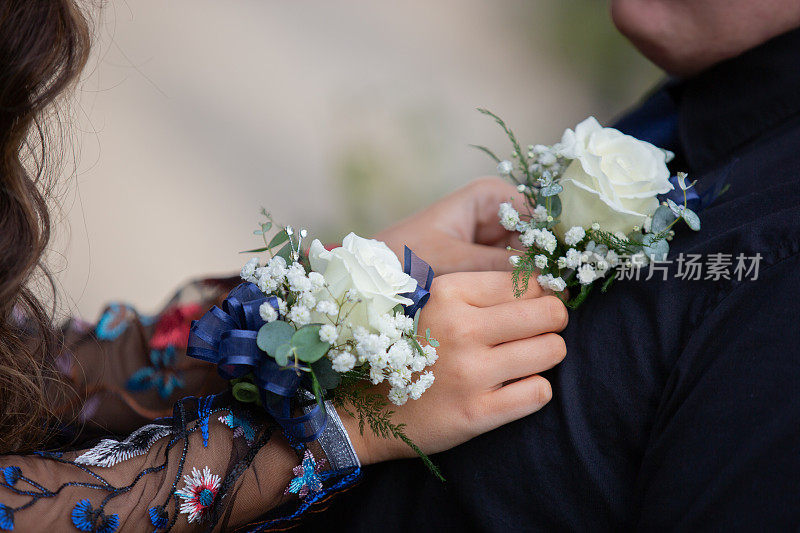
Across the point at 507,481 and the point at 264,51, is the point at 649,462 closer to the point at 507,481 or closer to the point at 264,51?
the point at 507,481

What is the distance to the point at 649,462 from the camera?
1129 mm

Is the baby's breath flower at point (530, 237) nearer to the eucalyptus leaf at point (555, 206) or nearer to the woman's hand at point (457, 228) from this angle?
the eucalyptus leaf at point (555, 206)

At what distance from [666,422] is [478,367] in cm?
34

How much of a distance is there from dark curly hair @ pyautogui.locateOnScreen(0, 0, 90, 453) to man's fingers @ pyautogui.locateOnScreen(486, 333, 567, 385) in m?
0.90

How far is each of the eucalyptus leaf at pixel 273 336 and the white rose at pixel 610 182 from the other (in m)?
0.59

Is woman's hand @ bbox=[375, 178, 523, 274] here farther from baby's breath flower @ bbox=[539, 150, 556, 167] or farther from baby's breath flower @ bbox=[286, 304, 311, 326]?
baby's breath flower @ bbox=[286, 304, 311, 326]

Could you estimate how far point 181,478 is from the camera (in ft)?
4.05

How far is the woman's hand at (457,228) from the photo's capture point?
5.15 ft

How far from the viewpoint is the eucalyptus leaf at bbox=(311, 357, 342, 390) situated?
116 centimetres

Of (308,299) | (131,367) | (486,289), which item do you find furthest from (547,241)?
(131,367)

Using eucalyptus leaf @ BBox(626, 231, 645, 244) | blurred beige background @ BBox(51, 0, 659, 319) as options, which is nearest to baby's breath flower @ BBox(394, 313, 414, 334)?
eucalyptus leaf @ BBox(626, 231, 645, 244)

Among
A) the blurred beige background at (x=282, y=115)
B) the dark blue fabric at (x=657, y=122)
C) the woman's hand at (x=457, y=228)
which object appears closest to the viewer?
the woman's hand at (x=457, y=228)

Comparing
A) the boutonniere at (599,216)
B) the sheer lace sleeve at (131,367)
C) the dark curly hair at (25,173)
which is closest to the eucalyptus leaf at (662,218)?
the boutonniere at (599,216)

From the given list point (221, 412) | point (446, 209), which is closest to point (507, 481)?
point (221, 412)
